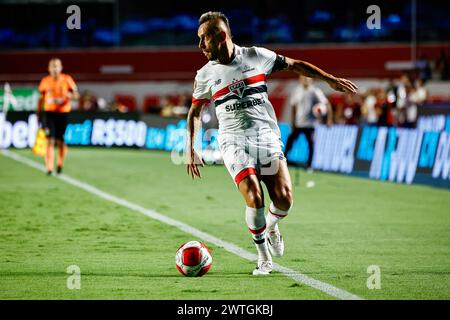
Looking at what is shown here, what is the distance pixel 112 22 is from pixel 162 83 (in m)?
4.53

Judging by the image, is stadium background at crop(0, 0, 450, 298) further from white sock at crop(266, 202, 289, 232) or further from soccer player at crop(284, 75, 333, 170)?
white sock at crop(266, 202, 289, 232)

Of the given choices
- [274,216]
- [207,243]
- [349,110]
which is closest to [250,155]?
[274,216]

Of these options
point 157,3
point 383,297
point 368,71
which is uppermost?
point 157,3

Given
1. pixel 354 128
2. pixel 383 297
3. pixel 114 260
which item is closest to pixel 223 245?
pixel 114 260

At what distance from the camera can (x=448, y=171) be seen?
18.5 metres

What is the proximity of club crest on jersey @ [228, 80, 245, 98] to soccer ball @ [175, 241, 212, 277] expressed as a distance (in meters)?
1.45

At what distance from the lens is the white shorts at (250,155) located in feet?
30.1

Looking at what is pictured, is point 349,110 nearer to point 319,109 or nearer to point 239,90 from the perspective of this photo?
point 319,109

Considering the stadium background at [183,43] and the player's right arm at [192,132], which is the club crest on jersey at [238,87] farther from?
the stadium background at [183,43]

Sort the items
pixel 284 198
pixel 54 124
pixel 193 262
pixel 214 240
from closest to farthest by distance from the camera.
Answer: pixel 193 262 < pixel 284 198 < pixel 214 240 < pixel 54 124

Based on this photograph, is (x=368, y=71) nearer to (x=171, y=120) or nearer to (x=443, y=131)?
(x=171, y=120)

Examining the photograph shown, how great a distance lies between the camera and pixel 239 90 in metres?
9.23

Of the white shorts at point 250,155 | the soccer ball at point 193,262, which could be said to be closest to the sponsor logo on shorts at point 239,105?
the white shorts at point 250,155

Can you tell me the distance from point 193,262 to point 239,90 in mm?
1619
